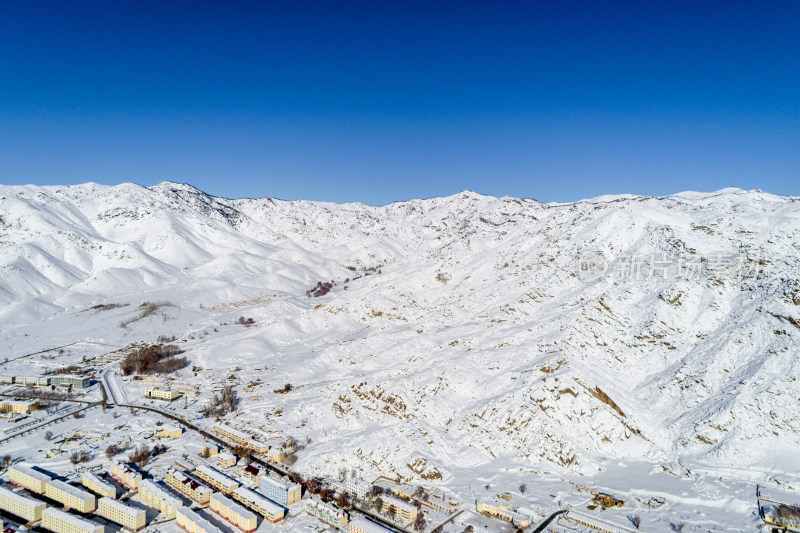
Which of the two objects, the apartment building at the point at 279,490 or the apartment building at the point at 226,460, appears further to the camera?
the apartment building at the point at 226,460

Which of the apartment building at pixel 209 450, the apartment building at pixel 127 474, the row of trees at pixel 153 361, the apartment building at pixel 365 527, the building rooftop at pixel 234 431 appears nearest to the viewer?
the apartment building at pixel 365 527

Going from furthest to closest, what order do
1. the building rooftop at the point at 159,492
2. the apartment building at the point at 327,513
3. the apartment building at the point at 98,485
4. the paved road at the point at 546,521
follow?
the apartment building at the point at 98,485 < the building rooftop at the point at 159,492 < the apartment building at the point at 327,513 < the paved road at the point at 546,521

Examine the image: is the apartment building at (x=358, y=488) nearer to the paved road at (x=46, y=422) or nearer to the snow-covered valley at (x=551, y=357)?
the snow-covered valley at (x=551, y=357)

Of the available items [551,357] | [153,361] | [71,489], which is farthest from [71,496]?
[551,357]

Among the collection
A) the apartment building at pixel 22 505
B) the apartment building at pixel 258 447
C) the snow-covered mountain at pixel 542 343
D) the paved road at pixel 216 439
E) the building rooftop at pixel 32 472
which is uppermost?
the snow-covered mountain at pixel 542 343

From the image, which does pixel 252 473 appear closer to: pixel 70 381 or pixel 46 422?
pixel 46 422

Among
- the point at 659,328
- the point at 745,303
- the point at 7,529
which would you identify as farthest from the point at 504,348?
the point at 7,529

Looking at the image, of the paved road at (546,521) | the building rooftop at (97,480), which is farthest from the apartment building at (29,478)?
the paved road at (546,521)
